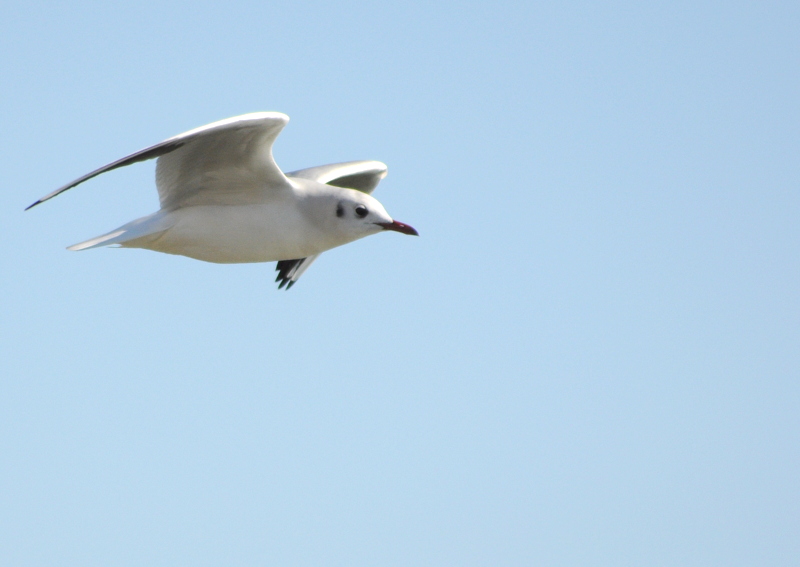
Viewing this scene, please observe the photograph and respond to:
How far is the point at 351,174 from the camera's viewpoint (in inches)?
384

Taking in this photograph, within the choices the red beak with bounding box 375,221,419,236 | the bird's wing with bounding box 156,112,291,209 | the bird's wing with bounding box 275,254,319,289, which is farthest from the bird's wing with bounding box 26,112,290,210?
the bird's wing with bounding box 275,254,319,289

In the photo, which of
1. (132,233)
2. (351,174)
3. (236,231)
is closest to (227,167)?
(236,231)

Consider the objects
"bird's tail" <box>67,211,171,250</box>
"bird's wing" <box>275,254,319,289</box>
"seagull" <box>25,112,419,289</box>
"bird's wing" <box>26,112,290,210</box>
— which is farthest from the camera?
"bird's wing" <box>275,254,319,289</box>

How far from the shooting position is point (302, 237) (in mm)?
7695

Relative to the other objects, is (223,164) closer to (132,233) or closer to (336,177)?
(132,233)

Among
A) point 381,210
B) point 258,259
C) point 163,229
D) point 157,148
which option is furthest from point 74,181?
point 381,210

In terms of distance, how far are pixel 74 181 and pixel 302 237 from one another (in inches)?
69.7

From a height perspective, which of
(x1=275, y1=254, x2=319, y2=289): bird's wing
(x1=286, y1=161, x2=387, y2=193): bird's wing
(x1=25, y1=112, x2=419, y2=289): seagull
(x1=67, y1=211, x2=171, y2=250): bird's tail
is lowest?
(x1=275, y1=254, x2=319, y2=289): bird's wing

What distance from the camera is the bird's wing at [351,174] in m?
9.27

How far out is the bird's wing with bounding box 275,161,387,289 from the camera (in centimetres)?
930

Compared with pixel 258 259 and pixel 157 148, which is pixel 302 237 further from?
pixel 157 148

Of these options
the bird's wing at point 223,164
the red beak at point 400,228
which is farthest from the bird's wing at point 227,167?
the red beak at point 400,228

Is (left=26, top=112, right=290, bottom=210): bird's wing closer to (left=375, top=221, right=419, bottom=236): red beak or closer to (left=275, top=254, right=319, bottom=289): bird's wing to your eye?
(left=375, top=221, right=419, bottom=236): red beak

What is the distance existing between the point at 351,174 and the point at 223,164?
234 centimetres
